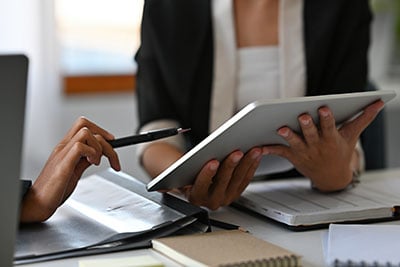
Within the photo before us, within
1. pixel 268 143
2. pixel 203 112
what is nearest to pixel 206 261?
pixel 268 143

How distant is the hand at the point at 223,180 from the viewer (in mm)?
1059

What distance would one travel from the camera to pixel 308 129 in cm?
105

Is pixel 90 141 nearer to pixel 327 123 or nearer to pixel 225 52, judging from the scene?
pixel 327 123

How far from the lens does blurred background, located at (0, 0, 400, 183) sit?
2.25 meters

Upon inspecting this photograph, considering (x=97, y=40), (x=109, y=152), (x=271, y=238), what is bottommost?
(x=271, y=238)

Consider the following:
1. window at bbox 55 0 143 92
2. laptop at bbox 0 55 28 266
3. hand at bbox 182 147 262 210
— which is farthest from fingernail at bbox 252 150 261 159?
window at bbox 55 0 143 92

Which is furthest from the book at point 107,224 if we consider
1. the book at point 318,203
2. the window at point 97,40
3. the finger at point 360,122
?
the window at point 97,40

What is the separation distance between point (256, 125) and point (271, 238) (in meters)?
0.15

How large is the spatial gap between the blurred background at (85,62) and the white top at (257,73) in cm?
67

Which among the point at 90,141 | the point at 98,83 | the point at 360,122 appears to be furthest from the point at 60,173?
the point at 98,83

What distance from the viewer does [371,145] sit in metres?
1.74

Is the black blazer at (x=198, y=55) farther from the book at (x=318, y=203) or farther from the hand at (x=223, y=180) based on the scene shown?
the hand at (x=223, y=180)

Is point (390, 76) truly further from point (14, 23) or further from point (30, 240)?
point (30, 240)

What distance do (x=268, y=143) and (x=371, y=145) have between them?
714 mm
